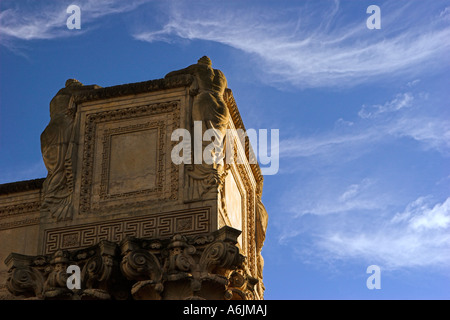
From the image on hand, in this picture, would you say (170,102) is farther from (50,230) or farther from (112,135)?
(50,230)

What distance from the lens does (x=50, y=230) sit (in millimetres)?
24484

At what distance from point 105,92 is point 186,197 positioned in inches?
147

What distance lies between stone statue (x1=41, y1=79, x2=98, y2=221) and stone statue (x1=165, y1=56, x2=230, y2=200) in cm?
244

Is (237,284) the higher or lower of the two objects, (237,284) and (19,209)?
the lower

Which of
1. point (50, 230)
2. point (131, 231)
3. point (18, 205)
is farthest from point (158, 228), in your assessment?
point (18, 205)

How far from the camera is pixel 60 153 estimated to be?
2550 centimetres

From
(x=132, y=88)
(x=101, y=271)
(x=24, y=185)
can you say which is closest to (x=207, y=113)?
(x=132, y=88)

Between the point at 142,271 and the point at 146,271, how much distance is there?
8 centimetres

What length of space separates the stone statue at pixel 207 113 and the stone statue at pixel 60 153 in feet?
8.01

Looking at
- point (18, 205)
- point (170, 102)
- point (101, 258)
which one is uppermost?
Result: point (170, 102)

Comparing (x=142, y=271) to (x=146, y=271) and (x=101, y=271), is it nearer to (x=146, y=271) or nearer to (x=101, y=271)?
(x=146, y=271)

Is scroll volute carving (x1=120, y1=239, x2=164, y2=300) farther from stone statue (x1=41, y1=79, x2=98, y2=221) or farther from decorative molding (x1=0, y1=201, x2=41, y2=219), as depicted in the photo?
decorative molding (x1=0, y1=201, x2=41, y2=219)
